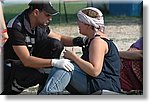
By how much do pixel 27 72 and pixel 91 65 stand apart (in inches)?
27.9

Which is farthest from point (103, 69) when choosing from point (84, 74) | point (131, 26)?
point (131, 26)

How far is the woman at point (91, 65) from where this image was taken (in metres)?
5.55

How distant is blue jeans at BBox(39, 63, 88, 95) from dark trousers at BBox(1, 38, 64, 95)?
0.09 metres

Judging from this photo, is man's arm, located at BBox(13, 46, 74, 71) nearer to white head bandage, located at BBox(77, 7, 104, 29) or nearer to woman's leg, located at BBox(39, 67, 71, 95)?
woman's leg, located at BBox(39, 67, 71, 95)

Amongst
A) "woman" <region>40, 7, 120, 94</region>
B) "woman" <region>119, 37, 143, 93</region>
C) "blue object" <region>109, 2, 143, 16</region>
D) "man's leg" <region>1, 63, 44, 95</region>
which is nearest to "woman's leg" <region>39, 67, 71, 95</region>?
"woman" <region>40, 7, 120, 94</region>

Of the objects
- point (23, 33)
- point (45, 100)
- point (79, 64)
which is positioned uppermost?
point (23, 33)

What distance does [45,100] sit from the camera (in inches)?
227

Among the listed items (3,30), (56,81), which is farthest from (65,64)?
(3,30)

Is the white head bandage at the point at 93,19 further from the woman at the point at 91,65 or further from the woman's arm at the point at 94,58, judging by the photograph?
the woman's arm at the point at 94,58

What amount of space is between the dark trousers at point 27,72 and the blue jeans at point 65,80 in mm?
93

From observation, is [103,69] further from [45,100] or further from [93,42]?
[45,100]

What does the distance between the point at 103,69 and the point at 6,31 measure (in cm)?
112

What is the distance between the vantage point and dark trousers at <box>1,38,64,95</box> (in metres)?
5.63

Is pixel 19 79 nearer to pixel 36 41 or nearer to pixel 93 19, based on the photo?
pixel 36 41
